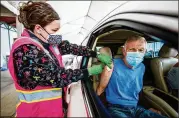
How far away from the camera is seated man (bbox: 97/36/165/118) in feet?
6.12

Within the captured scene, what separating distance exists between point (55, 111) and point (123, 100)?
0.79 m

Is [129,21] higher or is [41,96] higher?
[129,21]

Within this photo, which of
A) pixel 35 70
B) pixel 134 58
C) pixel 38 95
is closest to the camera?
pixel 35 70

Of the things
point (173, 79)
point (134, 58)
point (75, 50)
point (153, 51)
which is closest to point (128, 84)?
point (134, 58)

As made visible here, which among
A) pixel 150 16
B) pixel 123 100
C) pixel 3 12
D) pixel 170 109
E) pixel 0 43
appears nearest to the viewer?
pixel 150 16

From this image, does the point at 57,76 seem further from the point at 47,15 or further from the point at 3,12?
the point at 3,12

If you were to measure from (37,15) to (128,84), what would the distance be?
122cm

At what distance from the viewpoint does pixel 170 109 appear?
2139 millimetres

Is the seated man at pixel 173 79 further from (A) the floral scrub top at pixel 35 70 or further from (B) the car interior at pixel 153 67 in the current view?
(A) the floral scrub top at pixel 35 70

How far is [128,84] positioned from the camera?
1990 mm

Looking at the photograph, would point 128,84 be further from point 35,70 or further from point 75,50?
point 35,70

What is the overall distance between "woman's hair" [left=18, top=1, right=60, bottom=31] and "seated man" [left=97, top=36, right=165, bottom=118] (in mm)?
889

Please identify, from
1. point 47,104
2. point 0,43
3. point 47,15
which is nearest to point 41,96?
point 47,104

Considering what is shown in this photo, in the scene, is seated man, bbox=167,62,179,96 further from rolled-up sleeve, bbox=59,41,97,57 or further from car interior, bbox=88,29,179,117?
rolled-up sleeve, bbox=59,41,97,57
